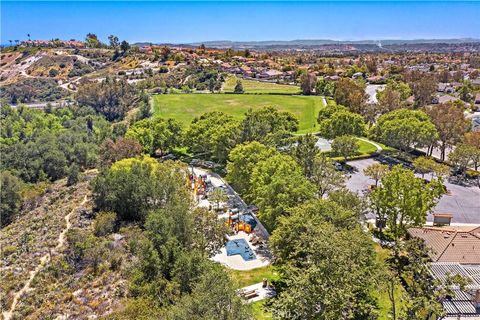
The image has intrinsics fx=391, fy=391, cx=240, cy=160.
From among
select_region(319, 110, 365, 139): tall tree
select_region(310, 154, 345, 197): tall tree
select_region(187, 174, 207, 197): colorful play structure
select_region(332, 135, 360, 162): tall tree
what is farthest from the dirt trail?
select_region(319, 110, 365, 139): tall tree

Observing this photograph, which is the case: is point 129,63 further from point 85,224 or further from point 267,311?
point 267,311

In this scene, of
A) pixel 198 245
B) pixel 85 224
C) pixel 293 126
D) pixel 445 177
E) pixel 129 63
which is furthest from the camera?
pixel 129 63

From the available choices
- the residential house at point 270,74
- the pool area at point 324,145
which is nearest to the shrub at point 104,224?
the pool area at point 324,145

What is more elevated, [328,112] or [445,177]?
[328,112]

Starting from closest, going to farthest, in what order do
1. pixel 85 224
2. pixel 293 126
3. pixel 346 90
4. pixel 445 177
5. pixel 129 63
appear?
pixel 85 224 < pixel 445 177 < pixel 293 126 < pixel 346 90 < pixel 129 63

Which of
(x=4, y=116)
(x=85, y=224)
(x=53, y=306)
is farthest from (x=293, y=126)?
(x=4, y=116)

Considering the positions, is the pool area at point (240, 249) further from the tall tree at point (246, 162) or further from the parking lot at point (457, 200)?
the parking lot at point (457, 200)

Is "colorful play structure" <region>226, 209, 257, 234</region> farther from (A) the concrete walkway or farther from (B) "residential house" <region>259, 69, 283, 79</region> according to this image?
(B) "residential house" <region>259, 69, 283, 79</region>
